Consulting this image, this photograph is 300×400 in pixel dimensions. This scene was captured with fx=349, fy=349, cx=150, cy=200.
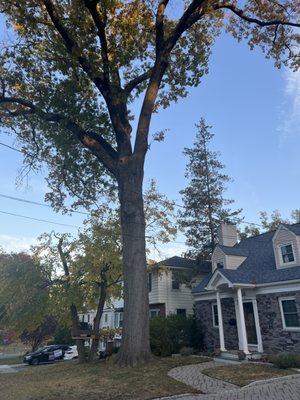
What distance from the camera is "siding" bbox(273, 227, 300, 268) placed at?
1677 cm

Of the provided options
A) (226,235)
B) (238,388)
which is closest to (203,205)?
(226,235)

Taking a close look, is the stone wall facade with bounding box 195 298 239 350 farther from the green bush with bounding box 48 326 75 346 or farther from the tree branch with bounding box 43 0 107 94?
the green bush with bounding box 48 326 75 346

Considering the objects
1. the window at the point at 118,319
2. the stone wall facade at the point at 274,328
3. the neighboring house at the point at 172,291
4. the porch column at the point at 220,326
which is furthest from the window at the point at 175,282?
the stone wall facade at the point at 274,328

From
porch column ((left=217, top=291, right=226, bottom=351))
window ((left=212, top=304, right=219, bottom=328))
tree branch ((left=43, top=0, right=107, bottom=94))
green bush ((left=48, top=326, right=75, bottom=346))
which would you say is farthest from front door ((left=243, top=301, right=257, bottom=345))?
green bush ((left=48, top=326, right=75, bottom=346))

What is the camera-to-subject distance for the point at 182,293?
26.8 m

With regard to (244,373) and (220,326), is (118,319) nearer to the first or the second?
(220,326)

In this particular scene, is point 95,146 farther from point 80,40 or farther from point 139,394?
point 139,394

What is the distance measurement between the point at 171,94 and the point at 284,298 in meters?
11.5

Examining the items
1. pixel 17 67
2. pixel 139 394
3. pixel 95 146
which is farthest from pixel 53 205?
pixel 139 394

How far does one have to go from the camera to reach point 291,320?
15.7 m

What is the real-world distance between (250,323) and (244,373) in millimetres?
7083

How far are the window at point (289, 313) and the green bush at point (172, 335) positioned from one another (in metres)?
5.89

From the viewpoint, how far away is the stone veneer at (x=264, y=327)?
51.3 feet

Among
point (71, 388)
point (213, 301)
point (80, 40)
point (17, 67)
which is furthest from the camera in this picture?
point (213, 301)
